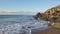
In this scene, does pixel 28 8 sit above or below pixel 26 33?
above

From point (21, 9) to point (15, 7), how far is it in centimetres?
89

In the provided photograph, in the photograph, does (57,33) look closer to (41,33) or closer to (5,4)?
(41,33)

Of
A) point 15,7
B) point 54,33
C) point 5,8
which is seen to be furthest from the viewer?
point 15,7

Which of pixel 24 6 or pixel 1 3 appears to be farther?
pixel 24 6

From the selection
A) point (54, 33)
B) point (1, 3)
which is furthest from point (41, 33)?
point (1, 3)

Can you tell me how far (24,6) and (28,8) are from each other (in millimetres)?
588

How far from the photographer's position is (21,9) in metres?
13.0

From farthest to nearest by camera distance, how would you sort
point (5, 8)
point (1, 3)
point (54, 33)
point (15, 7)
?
point (15, 7) < point (5, 8) < point (1, 3) < point (54, 33)

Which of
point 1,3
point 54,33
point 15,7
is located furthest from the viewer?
point 15,7

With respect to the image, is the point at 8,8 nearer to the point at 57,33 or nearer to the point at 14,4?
the point at 14,4

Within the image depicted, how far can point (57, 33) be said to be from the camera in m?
5.40

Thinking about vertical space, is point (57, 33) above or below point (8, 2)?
below

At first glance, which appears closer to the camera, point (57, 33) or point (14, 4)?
point (57, 33)

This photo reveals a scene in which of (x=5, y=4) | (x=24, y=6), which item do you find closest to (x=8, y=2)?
(x=5, y=4)
